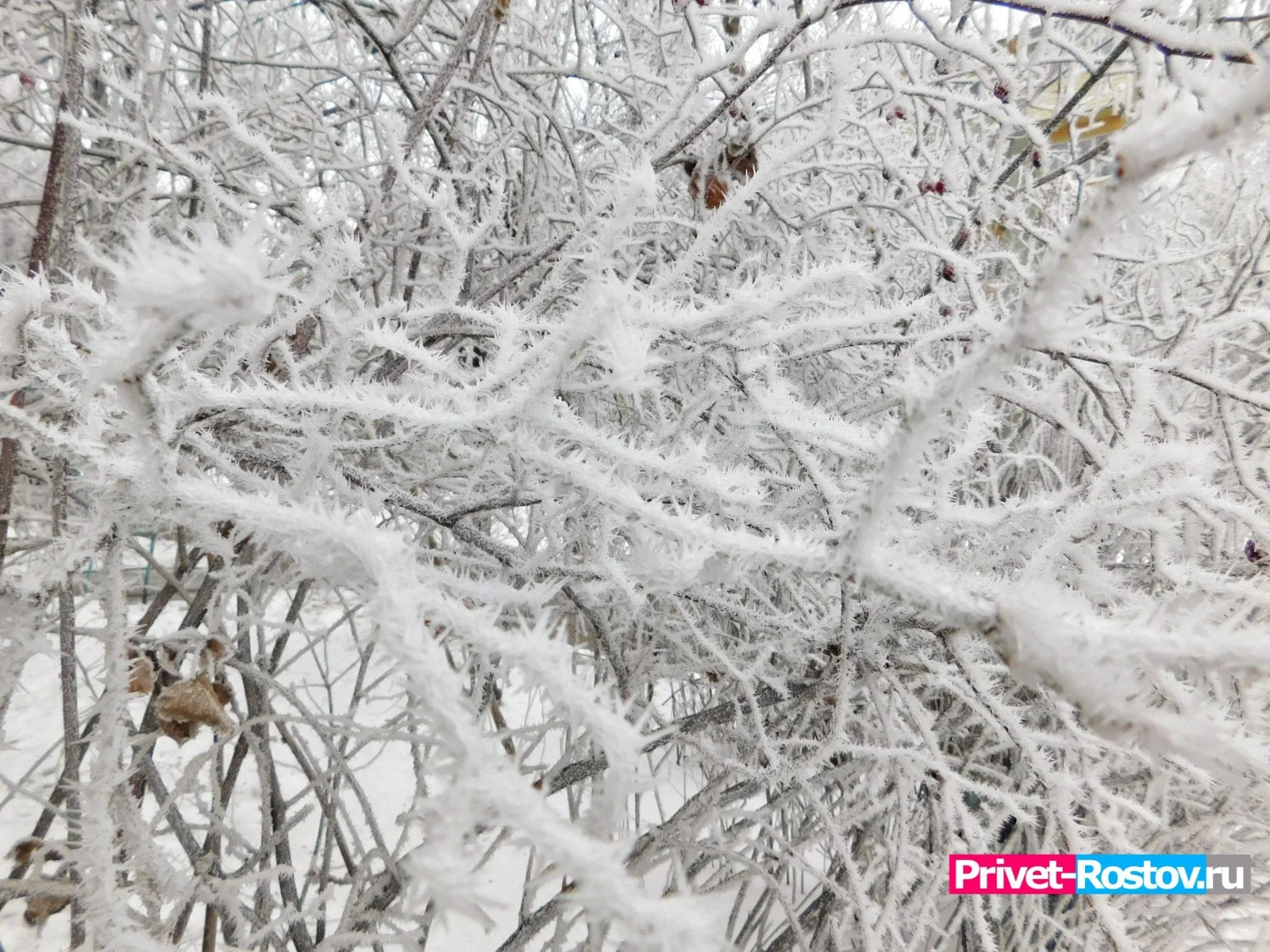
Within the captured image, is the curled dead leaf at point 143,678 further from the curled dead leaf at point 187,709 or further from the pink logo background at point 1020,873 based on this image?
the pink logo background at point 1020,873

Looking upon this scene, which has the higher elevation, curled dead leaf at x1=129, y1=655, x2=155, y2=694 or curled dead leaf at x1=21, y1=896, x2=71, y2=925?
curled dead leaf at x1=129, y1=655, x2=155, y2=694

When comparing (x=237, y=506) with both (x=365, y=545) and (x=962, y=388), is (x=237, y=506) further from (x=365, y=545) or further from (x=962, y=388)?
(x=962, y=388)

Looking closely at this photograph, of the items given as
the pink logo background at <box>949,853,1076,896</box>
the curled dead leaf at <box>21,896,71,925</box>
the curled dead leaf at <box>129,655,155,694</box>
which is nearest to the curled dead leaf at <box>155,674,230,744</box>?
the curled dead leaf at <box>129,655,155,694</box>

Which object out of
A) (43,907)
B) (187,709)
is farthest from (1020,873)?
(43,907)

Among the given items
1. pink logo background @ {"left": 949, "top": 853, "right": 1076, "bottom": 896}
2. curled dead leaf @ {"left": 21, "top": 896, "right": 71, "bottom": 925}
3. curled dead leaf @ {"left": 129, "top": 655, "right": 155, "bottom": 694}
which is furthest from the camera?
curled dead leaf @ {"left": 21, "top": 896, "right": 71, "bottom": 925}

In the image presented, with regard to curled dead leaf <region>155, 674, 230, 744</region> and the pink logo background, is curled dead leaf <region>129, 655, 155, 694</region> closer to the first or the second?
curled dead leaf <region>155, 674, 230, 744</region>

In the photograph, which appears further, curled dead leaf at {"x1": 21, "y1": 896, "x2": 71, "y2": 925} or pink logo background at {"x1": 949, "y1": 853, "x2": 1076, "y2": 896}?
curled dead leaf at {"x1": 21, "y1": 896, "x2": 71, "y2": 925}

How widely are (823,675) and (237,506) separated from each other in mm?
698

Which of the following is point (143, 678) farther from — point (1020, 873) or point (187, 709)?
point (1020, 873)

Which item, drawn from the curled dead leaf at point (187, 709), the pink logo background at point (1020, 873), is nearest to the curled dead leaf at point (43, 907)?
the curled dead leaf at point (187, 709)

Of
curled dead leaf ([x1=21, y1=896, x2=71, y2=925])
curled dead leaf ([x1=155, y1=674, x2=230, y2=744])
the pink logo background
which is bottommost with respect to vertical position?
curled dead leaf ([x1=21, y1=896, x2=71, y2=925])

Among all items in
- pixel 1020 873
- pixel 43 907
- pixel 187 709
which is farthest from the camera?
pixel 43 907

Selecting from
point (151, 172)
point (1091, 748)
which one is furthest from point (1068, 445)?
point (151, 172)

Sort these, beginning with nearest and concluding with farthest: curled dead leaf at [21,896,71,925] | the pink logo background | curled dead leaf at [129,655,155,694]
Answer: curled dead leaf at [129,655,155,694] → the pink logo background → curled dead leaf at [21,896,71,925]
